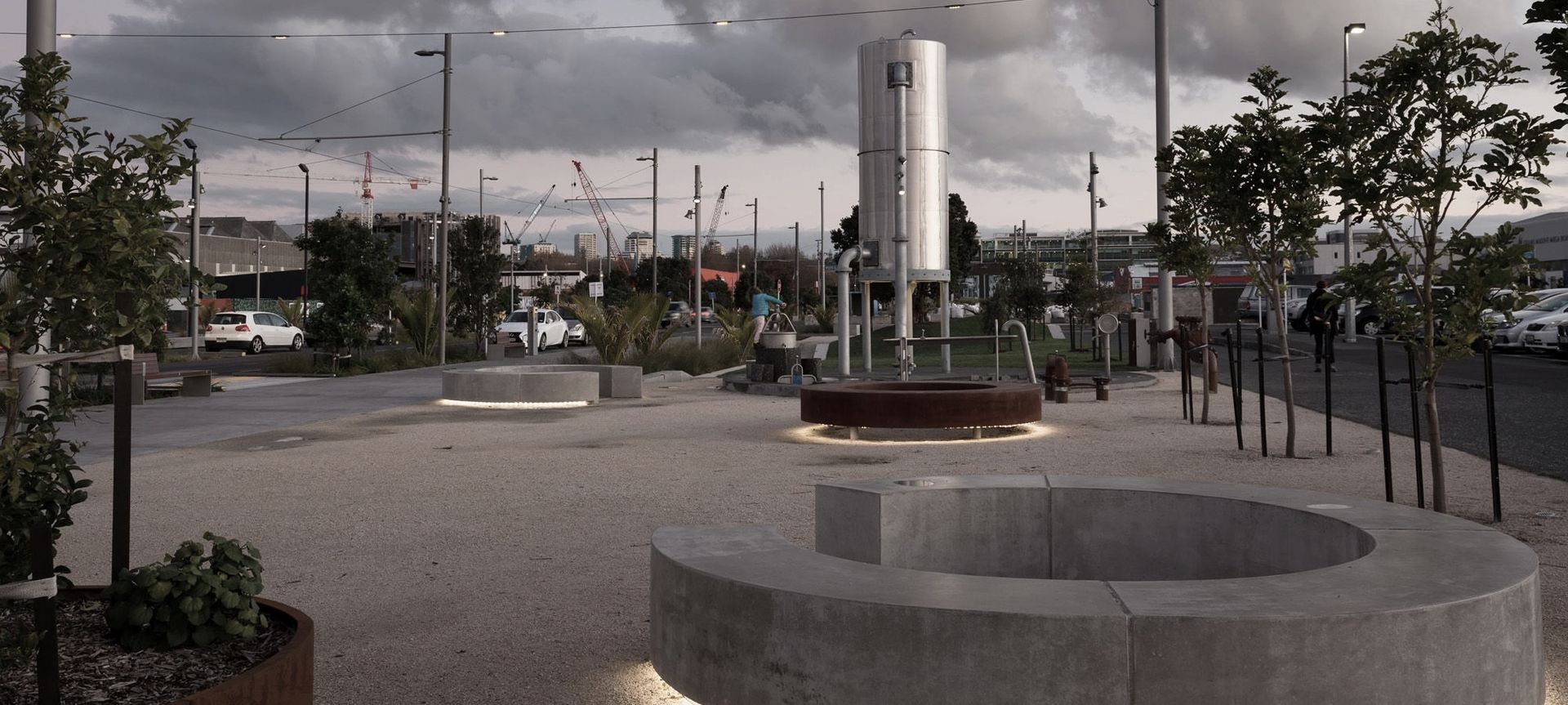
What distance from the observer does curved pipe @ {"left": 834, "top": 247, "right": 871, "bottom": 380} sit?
24.4 metres

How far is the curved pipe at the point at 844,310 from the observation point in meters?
24.4

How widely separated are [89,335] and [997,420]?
35.1 feet

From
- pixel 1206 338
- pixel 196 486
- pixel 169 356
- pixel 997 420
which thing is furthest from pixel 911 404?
pixel 169 356

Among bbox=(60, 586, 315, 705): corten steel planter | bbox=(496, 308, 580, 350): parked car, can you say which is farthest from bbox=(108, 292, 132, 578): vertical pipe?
bbox=(496, 308, 580, 350): parked car

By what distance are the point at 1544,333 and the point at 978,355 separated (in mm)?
13403

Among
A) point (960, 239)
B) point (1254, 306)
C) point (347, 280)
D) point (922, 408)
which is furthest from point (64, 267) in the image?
point (1254, 306)

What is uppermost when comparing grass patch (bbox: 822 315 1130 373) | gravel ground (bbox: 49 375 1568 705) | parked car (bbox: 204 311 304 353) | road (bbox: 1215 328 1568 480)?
parked car (bbox: 204 311 304 353)

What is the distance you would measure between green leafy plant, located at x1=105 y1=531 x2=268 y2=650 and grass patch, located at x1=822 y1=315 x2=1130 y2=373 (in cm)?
1999

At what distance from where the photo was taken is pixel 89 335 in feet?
12.7

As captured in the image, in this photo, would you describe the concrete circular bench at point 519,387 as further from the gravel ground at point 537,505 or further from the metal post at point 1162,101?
the metal post at point 1162,101

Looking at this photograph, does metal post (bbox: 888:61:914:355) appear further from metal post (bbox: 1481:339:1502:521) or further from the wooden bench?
metal post (bbox: 1481:339:1502:521)

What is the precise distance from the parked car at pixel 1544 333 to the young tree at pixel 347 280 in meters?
27.0

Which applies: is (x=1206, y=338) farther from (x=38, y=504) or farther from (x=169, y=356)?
(x=169, y=356)

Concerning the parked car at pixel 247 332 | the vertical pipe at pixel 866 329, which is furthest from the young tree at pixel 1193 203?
the parked car at pixel 247 332
